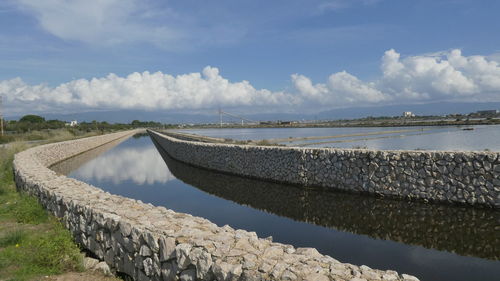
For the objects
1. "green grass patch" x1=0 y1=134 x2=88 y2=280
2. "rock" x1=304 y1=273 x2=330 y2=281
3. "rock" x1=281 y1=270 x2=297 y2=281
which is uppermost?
"rock" x1=304 y1=273 x2=330 y2=281

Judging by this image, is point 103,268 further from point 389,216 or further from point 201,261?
point 389,216

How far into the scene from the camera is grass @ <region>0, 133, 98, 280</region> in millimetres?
5508

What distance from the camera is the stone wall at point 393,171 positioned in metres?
10.2

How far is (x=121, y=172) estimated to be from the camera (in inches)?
825

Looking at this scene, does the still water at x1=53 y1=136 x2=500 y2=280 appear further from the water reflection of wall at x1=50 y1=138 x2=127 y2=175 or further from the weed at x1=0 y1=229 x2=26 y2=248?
the water reflection of wall at x1=50 y1=138 x2=127 y2=175

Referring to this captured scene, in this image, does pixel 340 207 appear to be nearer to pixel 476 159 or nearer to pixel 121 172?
pixel 476 159

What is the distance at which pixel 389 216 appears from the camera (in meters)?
9.67

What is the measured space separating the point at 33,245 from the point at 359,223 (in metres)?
7.25

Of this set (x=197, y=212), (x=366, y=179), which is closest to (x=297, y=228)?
(x=197, y=212)

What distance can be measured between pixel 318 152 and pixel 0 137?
51.4 m

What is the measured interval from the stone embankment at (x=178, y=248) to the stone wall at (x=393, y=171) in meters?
8.04

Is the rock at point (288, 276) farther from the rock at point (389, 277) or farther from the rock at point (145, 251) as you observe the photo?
the rock at point (145, 251)

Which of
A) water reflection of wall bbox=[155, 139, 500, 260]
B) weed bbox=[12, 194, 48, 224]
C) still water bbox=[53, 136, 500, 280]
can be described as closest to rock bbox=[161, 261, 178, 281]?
still water bbox=[53, 136, 500, 280]

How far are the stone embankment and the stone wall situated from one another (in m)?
8.04
